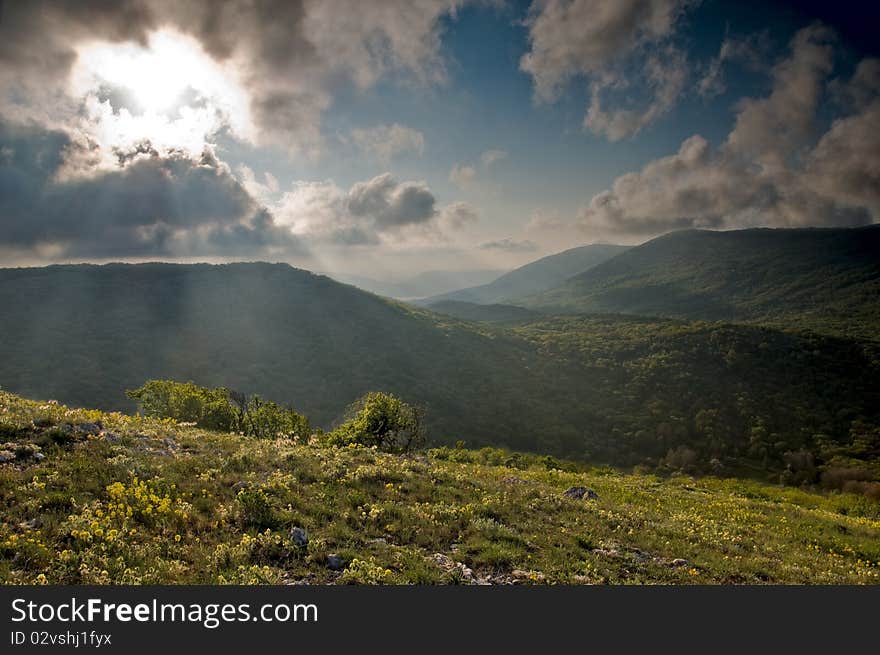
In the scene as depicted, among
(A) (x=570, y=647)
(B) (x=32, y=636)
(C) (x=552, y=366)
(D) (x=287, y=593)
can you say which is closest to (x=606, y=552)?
(A) (x=570, y=647)

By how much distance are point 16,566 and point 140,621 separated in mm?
2830

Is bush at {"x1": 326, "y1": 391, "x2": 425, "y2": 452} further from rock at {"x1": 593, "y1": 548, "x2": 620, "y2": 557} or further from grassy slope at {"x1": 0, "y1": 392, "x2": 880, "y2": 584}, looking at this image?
rock at {"x1": 593, "y1": 548, "x2": 620, "y2": 557}

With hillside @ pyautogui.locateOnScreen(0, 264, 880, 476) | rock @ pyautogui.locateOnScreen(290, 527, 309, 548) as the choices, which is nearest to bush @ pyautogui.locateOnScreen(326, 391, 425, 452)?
rock @ pyautogui.locateOnScreen(290, 527, 309, 548)

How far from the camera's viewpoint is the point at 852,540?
1831cm

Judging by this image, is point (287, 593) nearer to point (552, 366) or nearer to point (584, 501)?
point (584, 501)

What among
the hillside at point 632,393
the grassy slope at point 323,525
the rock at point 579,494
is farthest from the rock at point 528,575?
the hillside at point 632,393

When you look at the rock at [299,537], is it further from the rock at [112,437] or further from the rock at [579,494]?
the rock at [579,494]

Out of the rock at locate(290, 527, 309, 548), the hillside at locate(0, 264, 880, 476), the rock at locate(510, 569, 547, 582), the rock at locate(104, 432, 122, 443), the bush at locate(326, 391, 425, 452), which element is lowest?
the hillside at locate(0, 264, 880, 476)

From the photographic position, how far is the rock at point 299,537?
35.0 ft

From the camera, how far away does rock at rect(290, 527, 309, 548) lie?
420 inches

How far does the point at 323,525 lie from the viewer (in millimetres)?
12086

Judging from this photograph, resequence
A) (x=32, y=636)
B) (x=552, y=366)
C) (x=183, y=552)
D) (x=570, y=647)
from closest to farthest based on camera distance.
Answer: (x=32, y=636), (x=570, y=647), (x=183, y=552), (x=552, y=366)

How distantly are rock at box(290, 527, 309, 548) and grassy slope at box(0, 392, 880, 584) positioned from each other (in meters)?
0.21

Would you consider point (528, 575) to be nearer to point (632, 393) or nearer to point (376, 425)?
point (376, 425)
